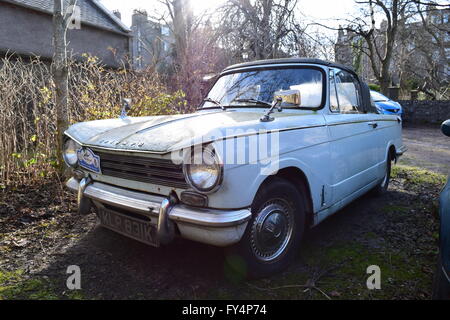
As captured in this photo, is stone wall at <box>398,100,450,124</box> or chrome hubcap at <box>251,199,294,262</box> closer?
chrome hubcap at <box>251,199,294,262</box>

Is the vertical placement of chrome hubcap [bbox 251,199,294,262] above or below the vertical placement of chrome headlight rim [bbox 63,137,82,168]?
below

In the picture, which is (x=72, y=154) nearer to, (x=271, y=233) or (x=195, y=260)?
(x=195, y=260)

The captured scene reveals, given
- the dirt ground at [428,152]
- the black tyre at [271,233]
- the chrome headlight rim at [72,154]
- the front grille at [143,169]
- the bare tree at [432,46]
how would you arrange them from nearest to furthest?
the front grille at [143,169]
the black tyre at [271,233]
the chrome headlight rim at [72,154]
the dirt ground at [428,152]
the bare tree at [432,46]

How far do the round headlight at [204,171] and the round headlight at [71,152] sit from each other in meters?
1.39

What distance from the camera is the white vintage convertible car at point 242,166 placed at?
1937 millimetres

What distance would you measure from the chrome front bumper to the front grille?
13cm

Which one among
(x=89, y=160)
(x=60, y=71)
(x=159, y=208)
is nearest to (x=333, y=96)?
(x=159, y=208)

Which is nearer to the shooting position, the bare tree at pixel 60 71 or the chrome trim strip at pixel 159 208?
the chrome trim strip at pixel 159 208

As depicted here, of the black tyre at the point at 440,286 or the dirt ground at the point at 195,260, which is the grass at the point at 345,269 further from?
the black tyre at the point at 440,286

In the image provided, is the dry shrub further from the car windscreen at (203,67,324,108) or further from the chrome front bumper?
the chrome front bumper

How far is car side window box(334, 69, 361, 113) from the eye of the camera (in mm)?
3287

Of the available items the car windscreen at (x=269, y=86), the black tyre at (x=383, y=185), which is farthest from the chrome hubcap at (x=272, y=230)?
the black tyre at (x=383, y=185)

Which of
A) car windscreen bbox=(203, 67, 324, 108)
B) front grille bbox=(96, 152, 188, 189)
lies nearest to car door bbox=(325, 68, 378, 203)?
car windscreen bbox=(203, 67, 324, 108)
